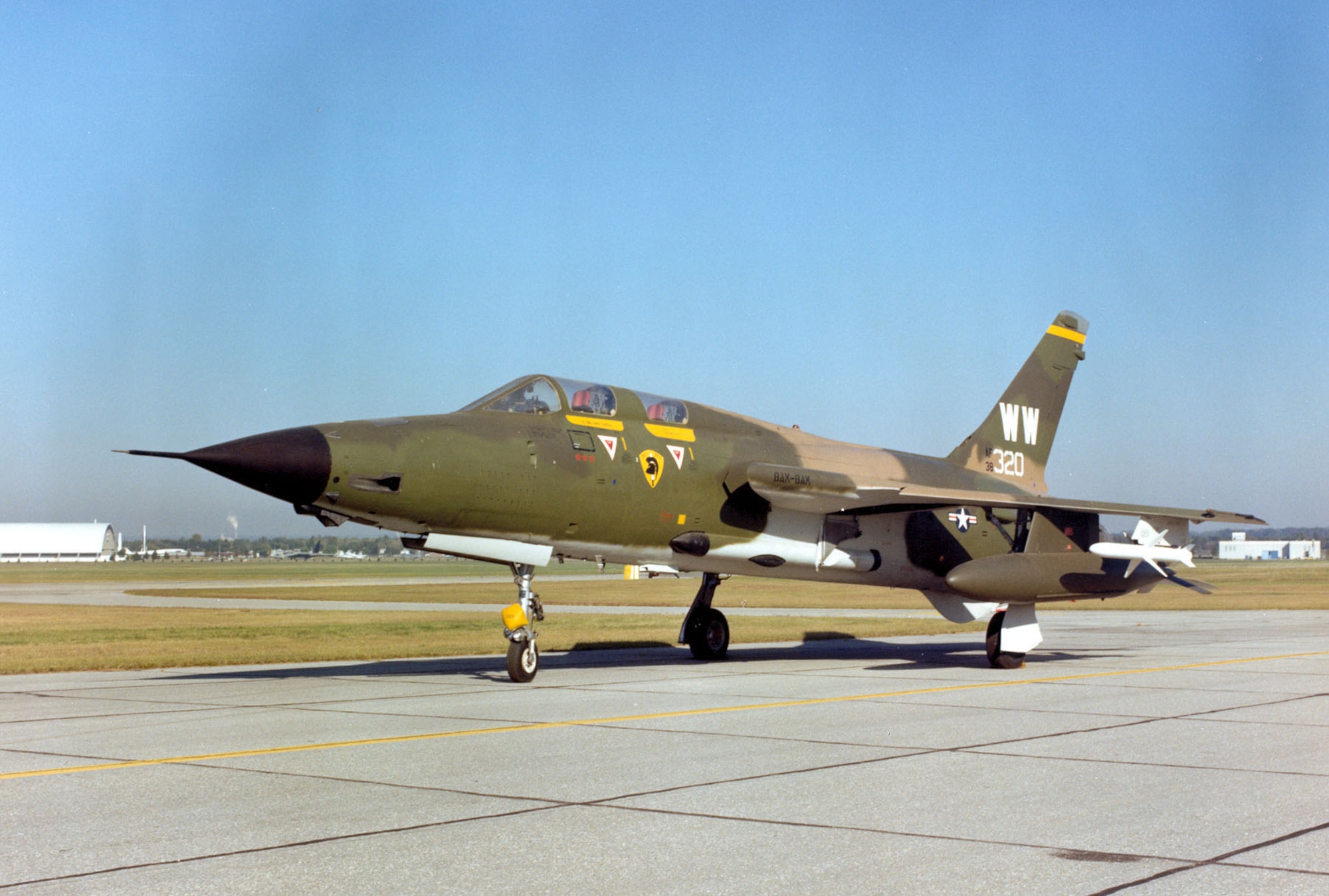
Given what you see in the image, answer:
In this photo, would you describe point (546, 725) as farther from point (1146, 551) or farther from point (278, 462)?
point (1146, 551)

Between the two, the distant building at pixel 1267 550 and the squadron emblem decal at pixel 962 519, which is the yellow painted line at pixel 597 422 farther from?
the distant building at pixel 1267 550

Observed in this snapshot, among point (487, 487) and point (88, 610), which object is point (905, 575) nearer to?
point (487, 487)

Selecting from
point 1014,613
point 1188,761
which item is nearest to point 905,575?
point 1014,613

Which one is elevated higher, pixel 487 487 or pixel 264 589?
pixel 487 487

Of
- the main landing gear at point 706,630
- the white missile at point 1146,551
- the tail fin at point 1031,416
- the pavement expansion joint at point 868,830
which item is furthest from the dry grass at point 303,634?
the pavement expansion joint at point 868,830

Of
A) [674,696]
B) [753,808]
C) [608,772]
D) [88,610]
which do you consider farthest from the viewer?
[88,610]

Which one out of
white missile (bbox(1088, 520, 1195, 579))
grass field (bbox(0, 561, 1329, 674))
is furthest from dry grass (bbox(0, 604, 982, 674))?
white missile (bbox(1088, 520, 1195, 579))

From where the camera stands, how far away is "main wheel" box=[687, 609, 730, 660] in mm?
17531

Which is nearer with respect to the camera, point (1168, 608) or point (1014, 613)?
point (1014, 613)

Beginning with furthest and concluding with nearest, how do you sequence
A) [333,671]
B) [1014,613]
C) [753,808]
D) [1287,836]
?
[1014,613], [333,671], [753,808], [1287,836]

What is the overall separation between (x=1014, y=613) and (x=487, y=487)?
25.8 feet

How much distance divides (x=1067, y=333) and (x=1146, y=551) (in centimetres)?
555

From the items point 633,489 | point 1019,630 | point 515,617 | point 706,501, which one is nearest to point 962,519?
point 1019,630

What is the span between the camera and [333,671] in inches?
601
